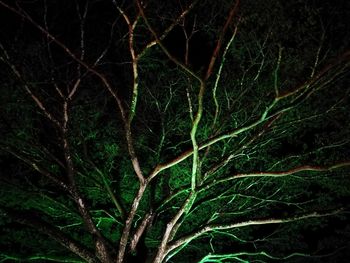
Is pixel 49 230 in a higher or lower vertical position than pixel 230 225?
higher

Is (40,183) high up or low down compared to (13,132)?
down

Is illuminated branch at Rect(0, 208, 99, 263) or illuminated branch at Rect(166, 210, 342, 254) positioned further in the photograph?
illuminated branch at Rect(0, 208, 99, 263)

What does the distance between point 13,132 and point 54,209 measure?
261cm

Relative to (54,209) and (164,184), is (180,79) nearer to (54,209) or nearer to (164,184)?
(164,184)

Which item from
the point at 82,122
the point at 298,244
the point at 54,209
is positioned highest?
the point at 82,122

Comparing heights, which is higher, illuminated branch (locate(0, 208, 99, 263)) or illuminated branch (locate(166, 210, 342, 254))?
illuminated branch (locate(0, 208, 99, 263))

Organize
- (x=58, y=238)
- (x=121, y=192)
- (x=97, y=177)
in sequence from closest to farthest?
(x=58, y=238), (x=97, y=177), (x=121, y=192)

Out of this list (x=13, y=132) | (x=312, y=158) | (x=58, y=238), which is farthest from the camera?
(x=312, y=158)

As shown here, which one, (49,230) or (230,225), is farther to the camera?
(230,225)

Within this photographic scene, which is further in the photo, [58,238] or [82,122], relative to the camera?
[82,122]

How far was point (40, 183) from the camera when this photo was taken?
1012cm

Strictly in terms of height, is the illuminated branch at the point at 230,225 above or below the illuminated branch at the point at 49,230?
below

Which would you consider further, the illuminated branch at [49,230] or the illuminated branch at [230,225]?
the illuminated branch at [49,230]

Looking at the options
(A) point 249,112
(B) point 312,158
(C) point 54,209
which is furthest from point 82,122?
(B) point 312,158
